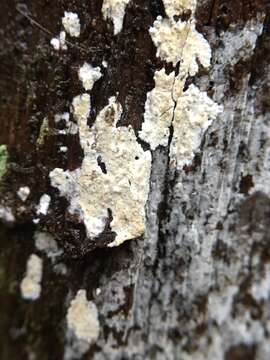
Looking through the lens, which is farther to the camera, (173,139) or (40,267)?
(40,267)

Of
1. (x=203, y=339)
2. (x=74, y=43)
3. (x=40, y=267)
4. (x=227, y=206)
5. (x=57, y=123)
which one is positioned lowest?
(x=203, y=339)

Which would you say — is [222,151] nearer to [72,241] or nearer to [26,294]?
[72,241]

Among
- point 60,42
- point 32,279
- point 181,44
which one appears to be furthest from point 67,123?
point 32,279

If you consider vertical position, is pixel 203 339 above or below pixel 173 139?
below

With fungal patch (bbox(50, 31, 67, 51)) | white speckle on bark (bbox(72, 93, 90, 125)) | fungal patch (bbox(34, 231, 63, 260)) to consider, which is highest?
fungal patch (bbox(50, 31, 67, 51))

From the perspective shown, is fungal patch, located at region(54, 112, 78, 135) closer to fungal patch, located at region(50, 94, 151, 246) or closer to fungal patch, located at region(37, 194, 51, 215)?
fungal patch, located at region(50, 94, 151, 246)

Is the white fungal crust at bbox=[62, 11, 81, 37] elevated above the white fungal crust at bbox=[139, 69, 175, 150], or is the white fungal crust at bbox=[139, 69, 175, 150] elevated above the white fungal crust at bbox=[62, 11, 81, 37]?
the white fungal crust at bbox=[62, 11, 81, 37]

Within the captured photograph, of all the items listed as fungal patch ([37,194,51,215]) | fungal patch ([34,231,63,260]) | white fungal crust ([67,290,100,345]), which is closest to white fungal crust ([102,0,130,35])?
fungal patch ([37,194,51,215])

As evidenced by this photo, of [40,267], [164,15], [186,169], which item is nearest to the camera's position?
[164,15]

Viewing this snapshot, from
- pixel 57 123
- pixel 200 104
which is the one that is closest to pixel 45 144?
pixel 57 123
